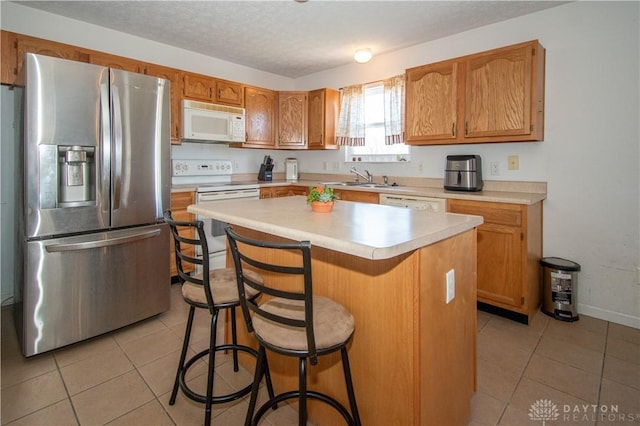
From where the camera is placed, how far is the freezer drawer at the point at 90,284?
2.09 m

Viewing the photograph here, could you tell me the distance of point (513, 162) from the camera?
305 cm

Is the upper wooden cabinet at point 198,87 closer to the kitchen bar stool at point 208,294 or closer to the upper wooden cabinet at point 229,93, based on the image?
the upper wooden cabinet at point 229,93

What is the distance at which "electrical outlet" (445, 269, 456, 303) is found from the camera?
1.35 meters

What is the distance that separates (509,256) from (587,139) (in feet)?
3.61

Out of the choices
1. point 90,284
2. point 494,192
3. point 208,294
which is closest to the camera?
point 208,294

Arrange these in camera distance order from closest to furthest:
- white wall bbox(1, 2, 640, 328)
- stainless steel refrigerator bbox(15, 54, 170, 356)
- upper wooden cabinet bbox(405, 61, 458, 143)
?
stainless steel refrigerator bbox(15, 54, 170, 356), white wall bbox(1, 2, 640, 328), upper wooden cabinet bbox(405, 61, 458, 143)

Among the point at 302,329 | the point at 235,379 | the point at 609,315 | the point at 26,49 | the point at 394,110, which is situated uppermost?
the point at 26,49

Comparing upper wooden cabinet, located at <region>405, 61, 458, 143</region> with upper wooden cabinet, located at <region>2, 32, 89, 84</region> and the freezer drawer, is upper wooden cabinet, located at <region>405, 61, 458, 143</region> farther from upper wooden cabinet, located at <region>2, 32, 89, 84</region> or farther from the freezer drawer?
upper wooden cabinet, located at <region>2, 32, 89, 84</region>

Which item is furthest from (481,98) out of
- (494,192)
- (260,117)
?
(260,117)

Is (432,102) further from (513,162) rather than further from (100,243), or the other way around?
(100,243)

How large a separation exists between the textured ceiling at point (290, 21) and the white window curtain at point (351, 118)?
499 millimetres

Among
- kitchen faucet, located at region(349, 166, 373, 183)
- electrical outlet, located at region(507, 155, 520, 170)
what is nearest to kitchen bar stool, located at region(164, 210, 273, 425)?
electrical outlet, located at region(507, 155, 520, 170)

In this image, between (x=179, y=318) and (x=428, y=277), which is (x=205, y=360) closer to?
(x=179, y=318)

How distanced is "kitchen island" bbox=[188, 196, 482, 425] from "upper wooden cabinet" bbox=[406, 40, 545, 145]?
1661 millimetres
